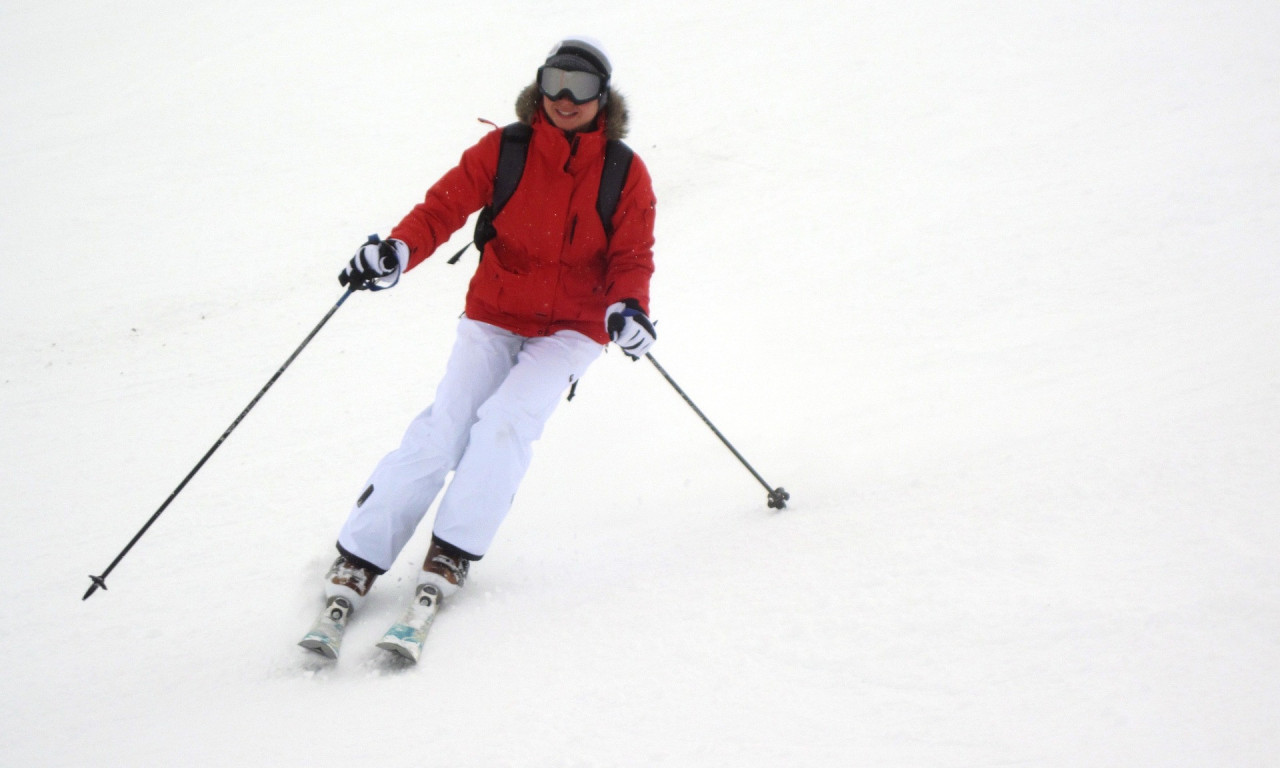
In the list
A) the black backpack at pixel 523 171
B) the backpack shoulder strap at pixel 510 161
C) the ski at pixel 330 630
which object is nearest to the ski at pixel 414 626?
the ski at pixel 330 630

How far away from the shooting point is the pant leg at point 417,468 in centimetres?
301

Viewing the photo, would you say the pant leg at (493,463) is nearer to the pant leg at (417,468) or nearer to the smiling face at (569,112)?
the pant leg at (417,468)

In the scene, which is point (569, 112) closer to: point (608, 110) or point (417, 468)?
point (608, 110)

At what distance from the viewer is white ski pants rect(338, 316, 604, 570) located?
9.85 feet

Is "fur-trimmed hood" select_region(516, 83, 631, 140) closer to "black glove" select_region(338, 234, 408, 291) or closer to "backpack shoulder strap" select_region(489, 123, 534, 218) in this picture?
"backpack shoulder strap" select_region(489, 123, 534, 218)

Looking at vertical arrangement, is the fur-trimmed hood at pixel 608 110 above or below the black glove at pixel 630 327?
above

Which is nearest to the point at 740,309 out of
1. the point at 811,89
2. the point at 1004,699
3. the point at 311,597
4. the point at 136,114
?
the point at 311,597

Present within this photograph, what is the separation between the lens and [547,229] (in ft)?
10.9

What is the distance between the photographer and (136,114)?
12.2 metres

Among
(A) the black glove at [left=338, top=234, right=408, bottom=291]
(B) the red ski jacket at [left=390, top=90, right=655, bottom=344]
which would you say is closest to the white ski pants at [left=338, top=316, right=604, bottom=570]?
(B) the red ski jacket at [left=390, top=90, right=655, bottom=344]

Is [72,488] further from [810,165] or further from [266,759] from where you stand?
[810,165]

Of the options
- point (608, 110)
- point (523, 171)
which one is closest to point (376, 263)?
point (523, 171)

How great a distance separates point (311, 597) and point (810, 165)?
694 centimetres

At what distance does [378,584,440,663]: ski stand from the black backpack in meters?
1.42
